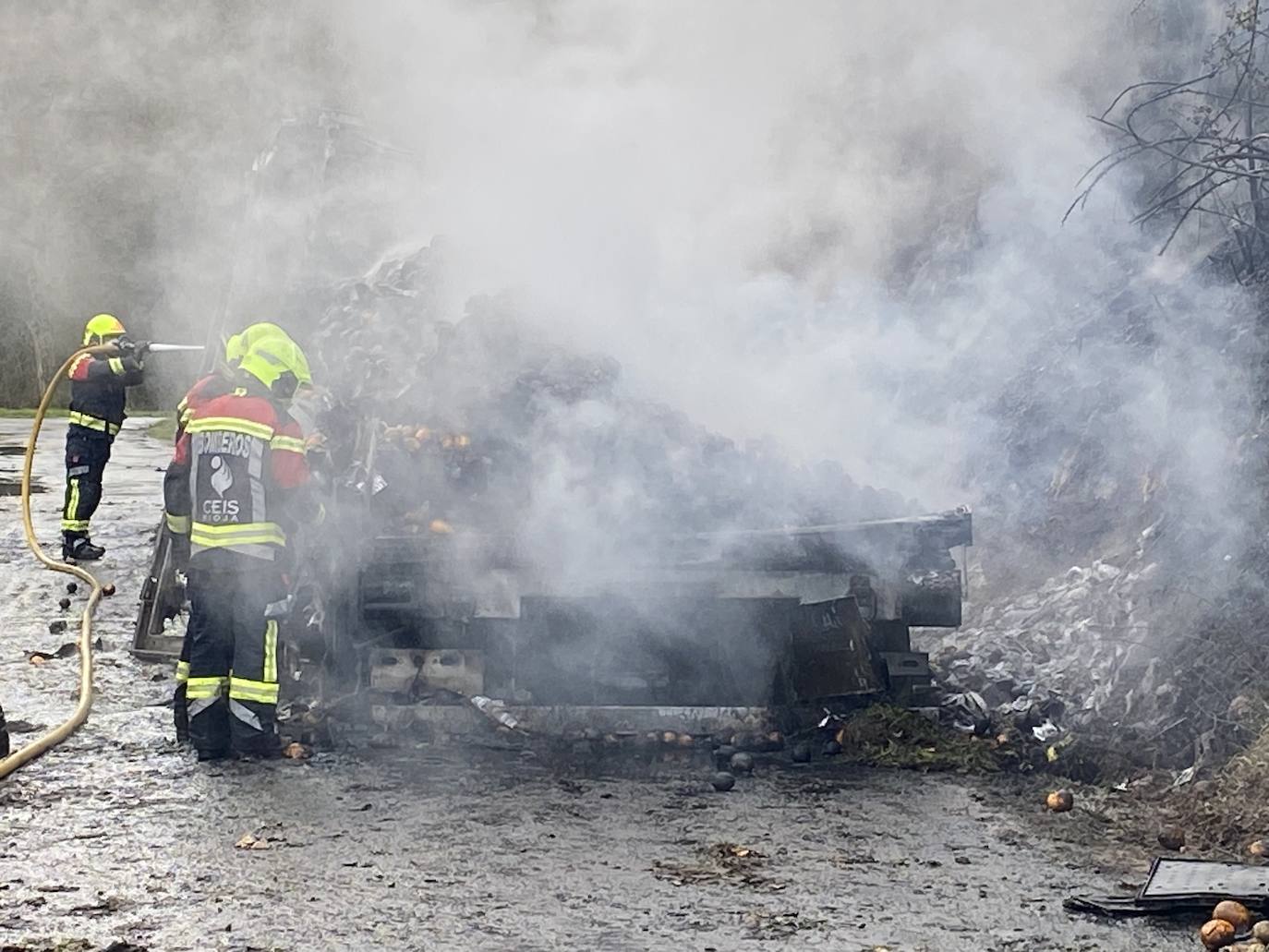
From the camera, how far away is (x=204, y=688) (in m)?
5.76

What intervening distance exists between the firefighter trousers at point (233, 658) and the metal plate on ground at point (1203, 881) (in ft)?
12.4

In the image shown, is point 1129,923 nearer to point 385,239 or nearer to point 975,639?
point 975,639

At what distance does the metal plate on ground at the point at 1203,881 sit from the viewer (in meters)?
3.89

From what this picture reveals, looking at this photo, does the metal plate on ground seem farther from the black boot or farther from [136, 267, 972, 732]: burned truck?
the black boot

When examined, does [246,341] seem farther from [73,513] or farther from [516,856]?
[73,513]

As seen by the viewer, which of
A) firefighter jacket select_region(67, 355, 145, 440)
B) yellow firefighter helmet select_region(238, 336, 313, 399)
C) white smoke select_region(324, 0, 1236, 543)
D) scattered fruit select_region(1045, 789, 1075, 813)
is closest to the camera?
scattered fruit select_region(1045, 789, 1075, 813)

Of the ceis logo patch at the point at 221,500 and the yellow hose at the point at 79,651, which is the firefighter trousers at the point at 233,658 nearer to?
the ceis logo patch at the point at 221,500

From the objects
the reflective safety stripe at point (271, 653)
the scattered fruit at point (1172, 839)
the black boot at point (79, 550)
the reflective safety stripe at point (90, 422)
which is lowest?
the scattered fruit at point (1172, 839)

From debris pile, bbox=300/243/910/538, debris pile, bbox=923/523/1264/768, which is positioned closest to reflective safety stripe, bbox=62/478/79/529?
debris pile, bbox=300/243/910/538

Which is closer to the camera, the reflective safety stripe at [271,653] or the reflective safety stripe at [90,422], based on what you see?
the reflective safety stripe at [271,653]

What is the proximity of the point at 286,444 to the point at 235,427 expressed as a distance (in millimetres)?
255

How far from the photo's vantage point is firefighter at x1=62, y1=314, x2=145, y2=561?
9.19 m

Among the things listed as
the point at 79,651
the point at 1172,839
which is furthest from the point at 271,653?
the point at 1172,839

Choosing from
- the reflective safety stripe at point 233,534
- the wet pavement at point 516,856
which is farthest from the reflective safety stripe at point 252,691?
the reflective safety stripe at point 233,534
